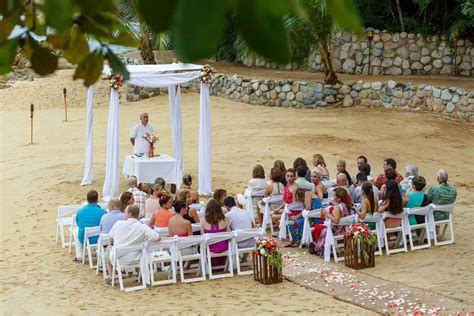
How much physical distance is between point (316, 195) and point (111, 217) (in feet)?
10.7

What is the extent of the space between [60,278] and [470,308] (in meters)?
5.17

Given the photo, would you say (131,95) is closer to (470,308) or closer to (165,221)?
(165,221)

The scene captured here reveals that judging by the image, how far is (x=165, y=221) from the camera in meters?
11.5

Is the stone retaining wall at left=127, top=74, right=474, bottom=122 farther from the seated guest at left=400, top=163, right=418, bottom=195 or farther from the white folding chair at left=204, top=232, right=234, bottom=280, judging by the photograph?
the white folding chair at left=204, top=232, right=234, bottom=280

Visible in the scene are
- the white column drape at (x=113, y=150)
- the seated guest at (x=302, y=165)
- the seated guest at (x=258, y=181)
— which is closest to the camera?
the seated guest at (x=302, y=165)

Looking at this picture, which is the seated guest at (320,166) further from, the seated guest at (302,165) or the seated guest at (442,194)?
the seated guest at (442,194)

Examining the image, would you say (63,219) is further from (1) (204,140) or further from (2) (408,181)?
(2) (408,181)

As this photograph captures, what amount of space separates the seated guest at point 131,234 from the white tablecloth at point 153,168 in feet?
17.4

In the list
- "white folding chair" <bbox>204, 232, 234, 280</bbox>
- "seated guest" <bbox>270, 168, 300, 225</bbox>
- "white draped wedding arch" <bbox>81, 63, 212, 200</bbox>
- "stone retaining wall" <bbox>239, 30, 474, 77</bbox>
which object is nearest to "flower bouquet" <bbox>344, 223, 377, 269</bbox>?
"seated guest" <bbox>270, 168, 300, 225</bbox>

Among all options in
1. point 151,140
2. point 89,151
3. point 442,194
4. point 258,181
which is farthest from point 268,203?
point 89,151

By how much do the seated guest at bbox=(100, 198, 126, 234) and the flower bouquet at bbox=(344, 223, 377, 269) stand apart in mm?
2917

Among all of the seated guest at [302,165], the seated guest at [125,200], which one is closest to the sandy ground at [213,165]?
the seated guest at [125,200]

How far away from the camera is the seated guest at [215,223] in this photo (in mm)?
11102

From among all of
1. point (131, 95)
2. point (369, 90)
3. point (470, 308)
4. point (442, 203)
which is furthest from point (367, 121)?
point (470, 308)
